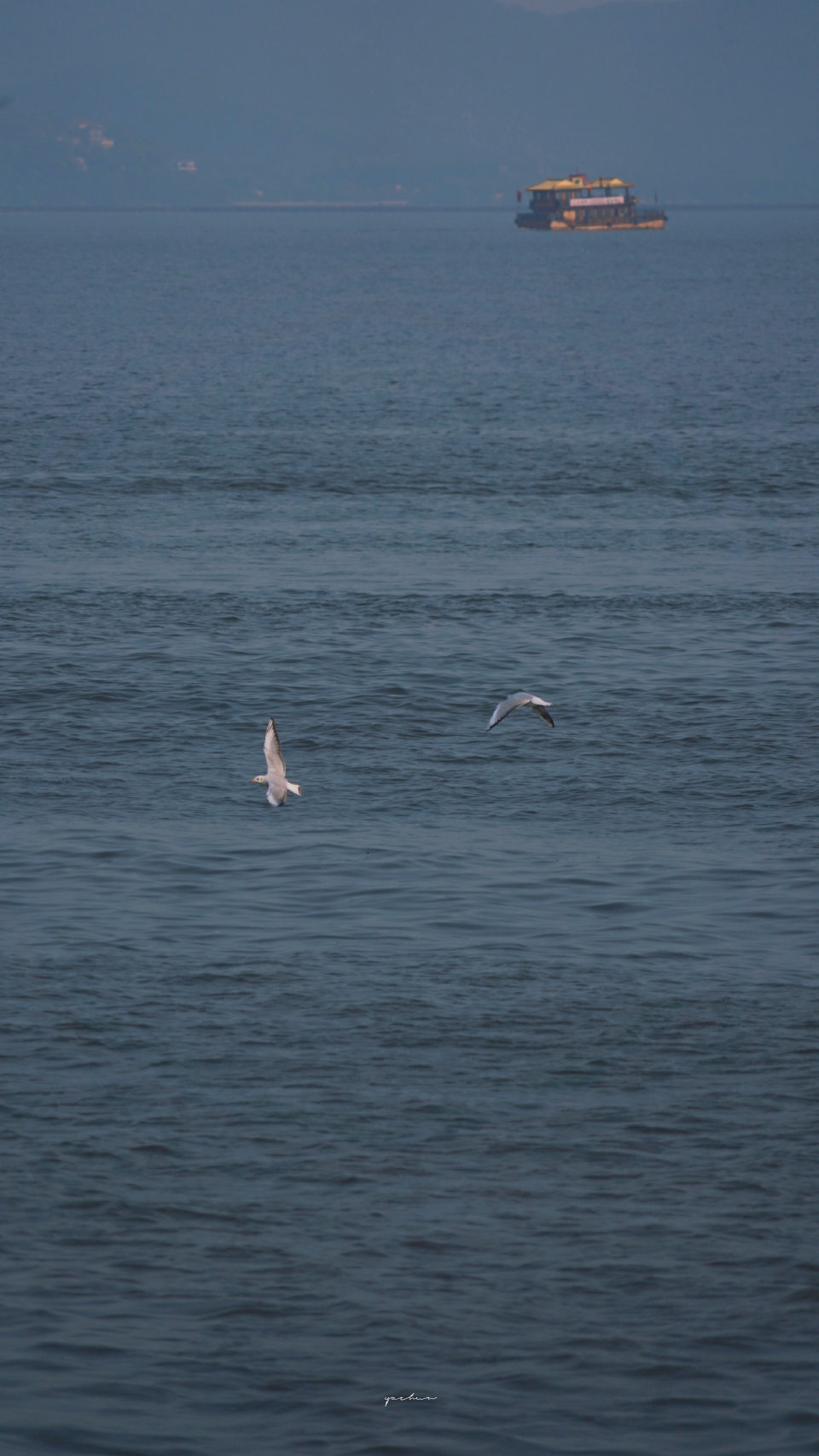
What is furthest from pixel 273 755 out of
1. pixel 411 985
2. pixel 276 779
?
pixel 411 985

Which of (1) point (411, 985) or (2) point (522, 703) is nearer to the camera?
(1) point (411, 985)

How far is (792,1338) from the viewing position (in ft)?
48.9

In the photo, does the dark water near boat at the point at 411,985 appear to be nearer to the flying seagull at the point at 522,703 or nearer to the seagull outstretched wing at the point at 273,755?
the seagull outstretched wing at the point at 273,755

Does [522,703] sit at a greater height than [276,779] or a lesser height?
greater

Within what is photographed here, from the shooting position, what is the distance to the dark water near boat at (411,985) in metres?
14.7

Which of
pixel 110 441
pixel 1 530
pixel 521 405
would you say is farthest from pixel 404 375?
pixel 1 530

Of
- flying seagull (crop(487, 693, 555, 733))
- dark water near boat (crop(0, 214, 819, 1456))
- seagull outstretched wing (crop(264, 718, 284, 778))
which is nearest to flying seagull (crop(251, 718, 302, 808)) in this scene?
seagull outstretched wing (crop(264, 718, 284, 778))

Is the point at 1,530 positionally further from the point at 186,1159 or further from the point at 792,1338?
the point at 792,1338

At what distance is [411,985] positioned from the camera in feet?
67.9

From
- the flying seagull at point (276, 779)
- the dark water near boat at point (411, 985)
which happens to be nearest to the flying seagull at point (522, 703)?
the dark water near boat at point (411, 985)

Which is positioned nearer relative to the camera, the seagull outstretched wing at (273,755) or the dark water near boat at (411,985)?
the dark water near boat at (411,985)

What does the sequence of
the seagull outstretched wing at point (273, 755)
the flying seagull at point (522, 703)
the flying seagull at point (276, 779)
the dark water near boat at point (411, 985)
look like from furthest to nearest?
the flying seagull at point (522, 703) → the flying seagull at point (276, 779) → the seagull outstretched wing at point (273, 755) → the dark water near boat at point (411, 985)

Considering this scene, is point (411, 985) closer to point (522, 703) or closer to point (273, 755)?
point (273, 755)

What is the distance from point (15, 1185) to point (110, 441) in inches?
1945
